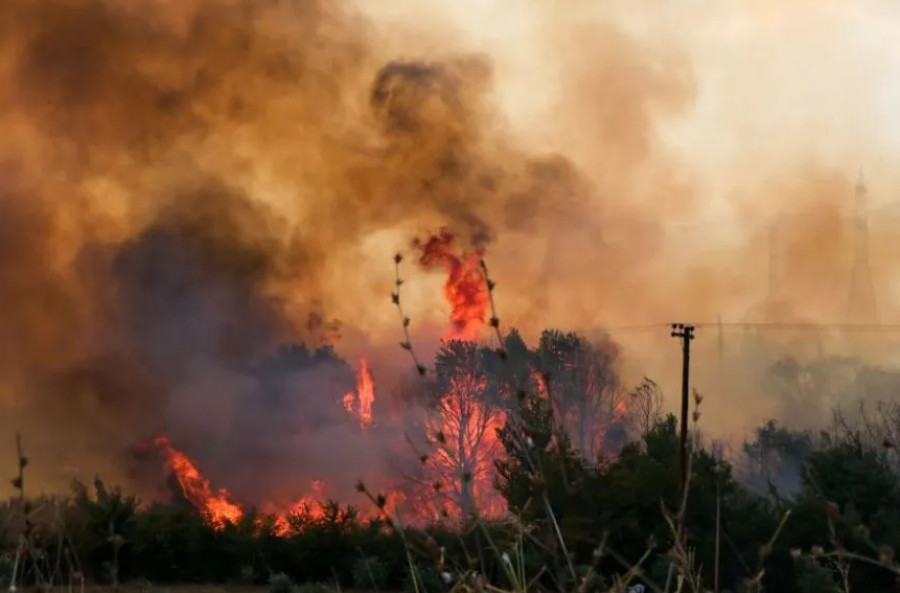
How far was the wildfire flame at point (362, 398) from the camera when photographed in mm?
69688

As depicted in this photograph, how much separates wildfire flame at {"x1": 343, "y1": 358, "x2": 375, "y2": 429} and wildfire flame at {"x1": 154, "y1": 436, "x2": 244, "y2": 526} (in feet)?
35.1

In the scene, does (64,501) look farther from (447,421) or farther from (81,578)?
(447,421)

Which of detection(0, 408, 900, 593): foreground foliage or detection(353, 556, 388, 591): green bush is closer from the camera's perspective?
detection(0, 408, 900, 593): foreground foliage

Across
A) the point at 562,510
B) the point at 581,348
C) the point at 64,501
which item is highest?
the point at 581,348

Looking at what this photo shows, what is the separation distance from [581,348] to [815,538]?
35275 mm

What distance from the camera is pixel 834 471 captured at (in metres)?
37.6

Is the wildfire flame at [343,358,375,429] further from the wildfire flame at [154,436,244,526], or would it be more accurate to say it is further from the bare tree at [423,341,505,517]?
the wildfire flame at [154,436,244,526]

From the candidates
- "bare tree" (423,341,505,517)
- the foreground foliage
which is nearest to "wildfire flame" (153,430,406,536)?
"bare tree" (423,341,505,517)

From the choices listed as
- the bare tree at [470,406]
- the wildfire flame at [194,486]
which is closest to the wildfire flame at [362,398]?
the bare tree at [470,406]

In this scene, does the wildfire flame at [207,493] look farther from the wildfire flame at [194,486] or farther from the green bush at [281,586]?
the green bush at [281,586]

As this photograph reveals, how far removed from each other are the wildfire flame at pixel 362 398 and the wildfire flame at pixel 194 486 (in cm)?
1069

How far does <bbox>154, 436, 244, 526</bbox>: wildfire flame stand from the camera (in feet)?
194

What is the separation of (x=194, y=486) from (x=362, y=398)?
13.4m

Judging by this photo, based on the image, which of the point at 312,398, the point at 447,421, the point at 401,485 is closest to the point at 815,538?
the point at 447,421
